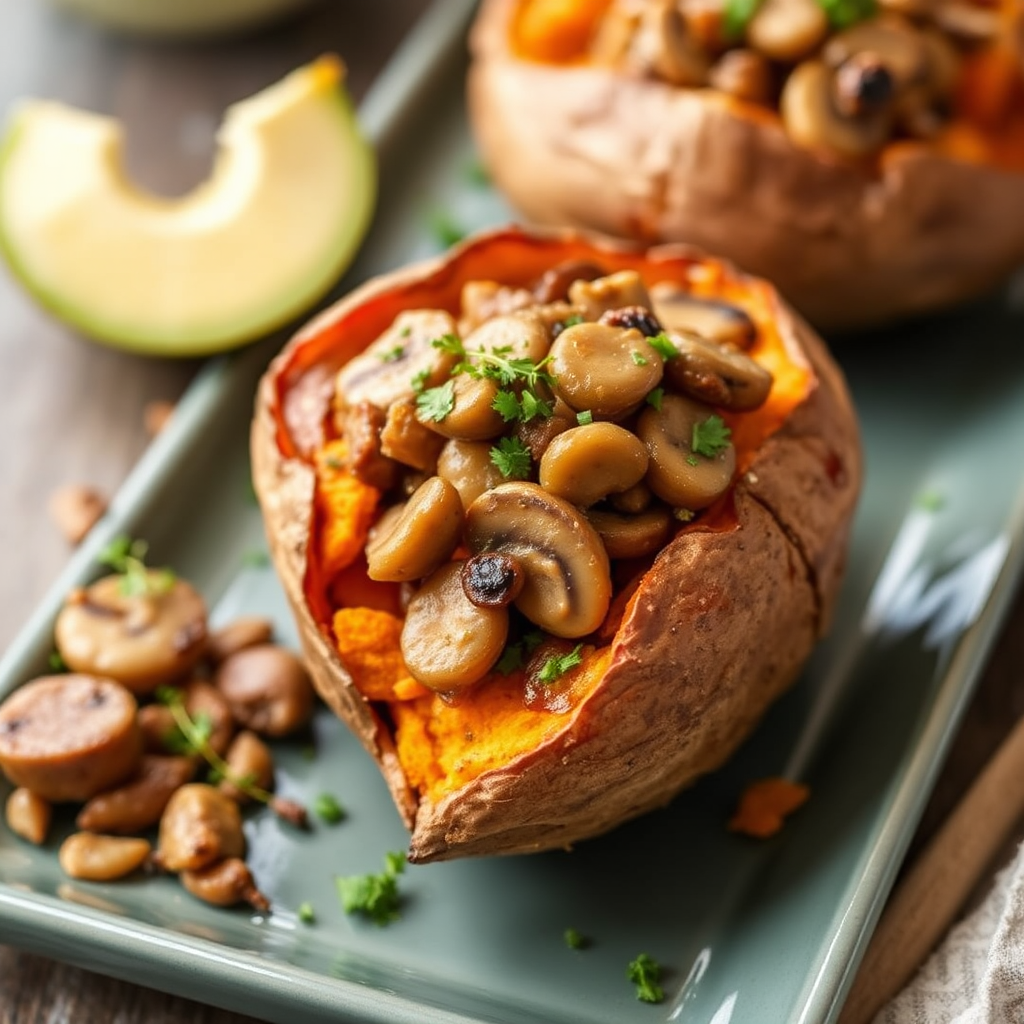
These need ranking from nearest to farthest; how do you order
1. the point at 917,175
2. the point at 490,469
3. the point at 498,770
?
the point at 498,770, the point at 490,469, the point at 917,175

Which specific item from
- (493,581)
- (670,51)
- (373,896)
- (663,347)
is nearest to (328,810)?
(373,896)

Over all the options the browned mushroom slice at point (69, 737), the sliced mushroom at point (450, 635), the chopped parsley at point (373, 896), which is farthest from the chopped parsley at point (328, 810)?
the sliced mushroom at point (450, 635)

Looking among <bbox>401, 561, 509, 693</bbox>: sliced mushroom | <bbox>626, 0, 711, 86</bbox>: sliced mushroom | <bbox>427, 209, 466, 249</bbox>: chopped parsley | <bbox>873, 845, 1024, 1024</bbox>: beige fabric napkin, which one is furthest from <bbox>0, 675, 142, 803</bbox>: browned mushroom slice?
<bbox>626, 0, 711, 86</bbox>: sliced mushroom

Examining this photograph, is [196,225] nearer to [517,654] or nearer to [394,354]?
[394,354]

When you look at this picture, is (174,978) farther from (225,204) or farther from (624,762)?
(225,204)

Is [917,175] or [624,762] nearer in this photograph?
[624,762]

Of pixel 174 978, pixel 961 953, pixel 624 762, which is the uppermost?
pixel 624 762

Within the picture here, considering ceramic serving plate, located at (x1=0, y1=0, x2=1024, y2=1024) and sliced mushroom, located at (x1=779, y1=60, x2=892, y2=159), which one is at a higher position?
sliced mushroom, located at (x1=779, y1=60, x2=892, y2=159)

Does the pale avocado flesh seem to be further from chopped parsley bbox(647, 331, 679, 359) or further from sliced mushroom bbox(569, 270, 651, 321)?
chopped parsley bbox(647, 331, 679, 359)

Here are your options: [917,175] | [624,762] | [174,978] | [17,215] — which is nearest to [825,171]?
[917,175]
